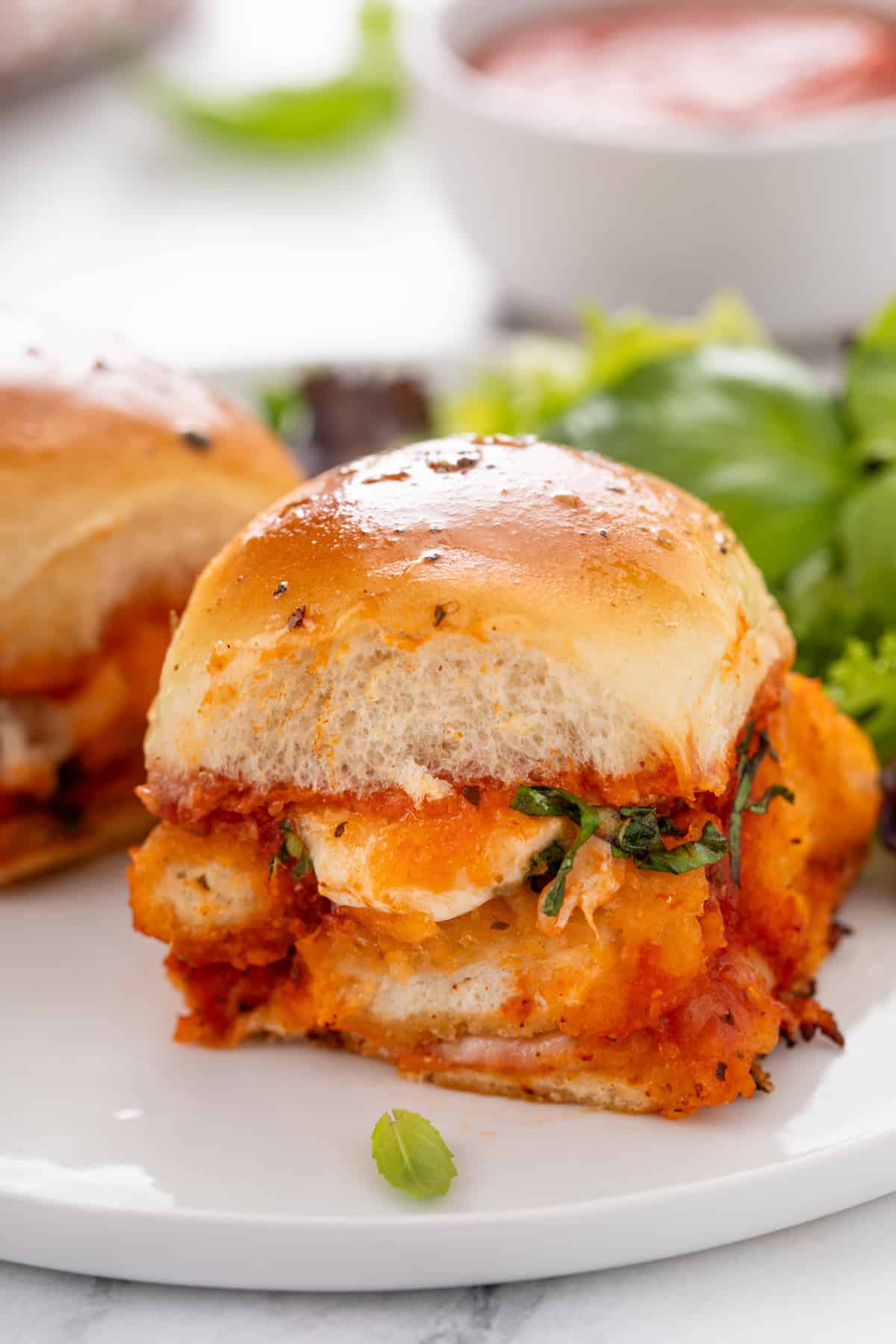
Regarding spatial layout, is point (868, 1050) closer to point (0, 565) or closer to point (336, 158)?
point (0, 565)

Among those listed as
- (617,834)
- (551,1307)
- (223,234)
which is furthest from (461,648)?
(223,234)

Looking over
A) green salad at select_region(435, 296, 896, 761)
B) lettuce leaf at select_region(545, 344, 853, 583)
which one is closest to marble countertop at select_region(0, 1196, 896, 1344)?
green salad at select_region(435, 296, 896, 761)

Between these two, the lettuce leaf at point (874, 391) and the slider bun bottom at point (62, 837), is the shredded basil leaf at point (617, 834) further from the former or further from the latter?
the lettuce leaf at point (874, 391)

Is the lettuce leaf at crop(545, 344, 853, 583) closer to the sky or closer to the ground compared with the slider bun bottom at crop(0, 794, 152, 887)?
closer to the sky

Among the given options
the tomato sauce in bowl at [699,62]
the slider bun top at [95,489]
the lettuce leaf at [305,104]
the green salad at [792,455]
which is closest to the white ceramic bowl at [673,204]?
the tomato sauce in bowl at [699,62]

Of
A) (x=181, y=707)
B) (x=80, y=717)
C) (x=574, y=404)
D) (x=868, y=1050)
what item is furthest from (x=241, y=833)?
(x=574, y=404)

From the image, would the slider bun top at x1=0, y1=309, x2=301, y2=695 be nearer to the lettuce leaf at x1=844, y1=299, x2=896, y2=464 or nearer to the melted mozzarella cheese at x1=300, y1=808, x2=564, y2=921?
the melted mozzarella cheese at x1=300, y1=808, x2=564, y2=921
